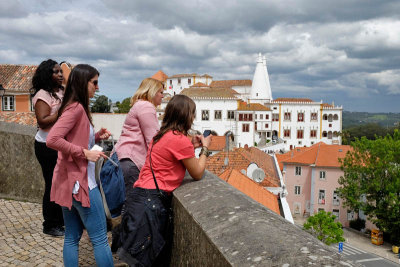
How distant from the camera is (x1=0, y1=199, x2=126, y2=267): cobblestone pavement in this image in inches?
154

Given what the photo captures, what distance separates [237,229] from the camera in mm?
2023

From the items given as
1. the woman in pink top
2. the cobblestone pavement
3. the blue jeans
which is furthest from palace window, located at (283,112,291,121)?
the blue jeans

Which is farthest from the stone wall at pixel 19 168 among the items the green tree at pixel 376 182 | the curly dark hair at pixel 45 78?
the green tree at pixel 376 182

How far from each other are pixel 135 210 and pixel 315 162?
46.8m

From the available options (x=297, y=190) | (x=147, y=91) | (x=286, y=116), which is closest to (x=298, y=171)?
(x=297, y=190)

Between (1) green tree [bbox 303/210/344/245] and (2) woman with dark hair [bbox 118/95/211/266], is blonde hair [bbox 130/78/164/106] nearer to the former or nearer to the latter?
(2) woman with dark hair [bbox 118/95/211/266]

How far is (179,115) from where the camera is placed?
9.80 ft

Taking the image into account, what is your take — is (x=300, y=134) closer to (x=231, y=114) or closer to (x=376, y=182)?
(x=231, y=114)

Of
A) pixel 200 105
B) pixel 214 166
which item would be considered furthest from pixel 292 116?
pixel 214 166

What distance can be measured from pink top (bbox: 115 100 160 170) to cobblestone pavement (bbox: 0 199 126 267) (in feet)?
3.49

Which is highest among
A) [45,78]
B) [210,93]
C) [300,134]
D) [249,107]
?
[210,93]

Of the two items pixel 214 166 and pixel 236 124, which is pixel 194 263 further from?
pixel 236 124

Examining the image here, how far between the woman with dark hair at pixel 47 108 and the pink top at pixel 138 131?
0.73 metres

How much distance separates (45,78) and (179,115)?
1.81 m
